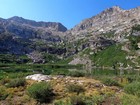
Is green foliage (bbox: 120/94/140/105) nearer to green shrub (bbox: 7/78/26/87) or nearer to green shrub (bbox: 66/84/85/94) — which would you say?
green shrub (bbox: 66/84/85/94)

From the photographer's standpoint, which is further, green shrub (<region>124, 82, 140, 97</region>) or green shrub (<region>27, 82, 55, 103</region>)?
green shrub (<region>27, 82, 55, 103</region>)

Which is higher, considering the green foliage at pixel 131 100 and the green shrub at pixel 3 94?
the green foliage at pixel 131 100

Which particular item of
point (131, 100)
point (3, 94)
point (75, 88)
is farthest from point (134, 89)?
point (3, 94)

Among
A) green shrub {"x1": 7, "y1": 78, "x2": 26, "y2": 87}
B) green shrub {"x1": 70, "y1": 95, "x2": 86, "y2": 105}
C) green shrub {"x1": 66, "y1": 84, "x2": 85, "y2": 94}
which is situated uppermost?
green shrub {"x1": 7, "y1": 78, "x2": 26, "y2": 87}

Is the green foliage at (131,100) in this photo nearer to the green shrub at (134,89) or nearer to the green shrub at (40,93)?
the green shrub at (134,89)

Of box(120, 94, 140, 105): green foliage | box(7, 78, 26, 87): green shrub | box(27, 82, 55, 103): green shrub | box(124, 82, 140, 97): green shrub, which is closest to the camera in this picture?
box(120, 94, 140, 105): green foliage

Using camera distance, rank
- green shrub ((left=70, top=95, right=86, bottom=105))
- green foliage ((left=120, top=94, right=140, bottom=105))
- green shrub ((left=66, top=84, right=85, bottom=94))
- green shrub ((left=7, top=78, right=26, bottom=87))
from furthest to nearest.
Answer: green shrub ((left=7, top=78, right=26, bottom=87)) → green shrub ((left=66, top=84, right=85, bottom=94)) → green shrub ((left=70, top=95, right=86, bottom=105)) → green foliage ((left=120, top=94, right=140, bottom=105))

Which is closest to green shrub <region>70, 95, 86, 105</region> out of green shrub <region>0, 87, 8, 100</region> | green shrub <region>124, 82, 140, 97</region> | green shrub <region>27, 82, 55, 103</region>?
green shrub <region>27, 82, 55, 103</region>

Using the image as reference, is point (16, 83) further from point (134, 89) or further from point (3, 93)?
point (134, 89)

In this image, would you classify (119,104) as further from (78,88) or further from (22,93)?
(22,93)

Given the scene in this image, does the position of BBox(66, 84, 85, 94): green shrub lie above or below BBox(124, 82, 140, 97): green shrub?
below

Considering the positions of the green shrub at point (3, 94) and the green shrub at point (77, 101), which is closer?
the green shrub at point (77, 101)

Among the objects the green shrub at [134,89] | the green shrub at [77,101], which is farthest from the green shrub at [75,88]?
the green shrub at [134,89]

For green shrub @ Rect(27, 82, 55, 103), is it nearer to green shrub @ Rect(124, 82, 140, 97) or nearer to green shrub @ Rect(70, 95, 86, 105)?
green shrub @ Rect(70, 95, 86, 105)
